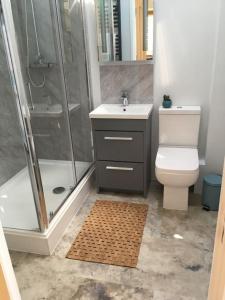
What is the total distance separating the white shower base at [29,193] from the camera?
6.72ft

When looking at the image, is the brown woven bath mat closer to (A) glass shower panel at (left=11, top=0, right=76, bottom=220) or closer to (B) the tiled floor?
(B) the tiled floor

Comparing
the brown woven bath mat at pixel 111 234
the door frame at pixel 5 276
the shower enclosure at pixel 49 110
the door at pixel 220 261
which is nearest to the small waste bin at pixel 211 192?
the brown woven bath mat at pixel 111 234

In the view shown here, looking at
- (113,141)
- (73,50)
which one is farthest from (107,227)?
(73,50)

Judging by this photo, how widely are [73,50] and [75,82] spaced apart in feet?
1.00

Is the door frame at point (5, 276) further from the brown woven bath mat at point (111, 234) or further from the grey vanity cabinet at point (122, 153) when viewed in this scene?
the grey vanity cabinet at point (122, 153)

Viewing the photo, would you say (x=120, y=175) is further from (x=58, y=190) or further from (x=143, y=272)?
(x=143, y=272)

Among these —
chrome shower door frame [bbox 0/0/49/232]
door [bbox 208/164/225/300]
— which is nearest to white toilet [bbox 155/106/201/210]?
chrome shower door frame [bbox 0/0/49/232]

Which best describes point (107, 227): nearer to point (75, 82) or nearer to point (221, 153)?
point (221, 153)

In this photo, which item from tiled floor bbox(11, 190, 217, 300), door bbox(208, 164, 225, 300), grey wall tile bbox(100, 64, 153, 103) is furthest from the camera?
grey wall tile bbox(100, 64, 153, 103)

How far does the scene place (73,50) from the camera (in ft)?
8.43

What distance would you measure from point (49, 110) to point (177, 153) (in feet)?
4.46

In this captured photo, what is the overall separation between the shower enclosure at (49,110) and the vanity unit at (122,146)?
0.34m

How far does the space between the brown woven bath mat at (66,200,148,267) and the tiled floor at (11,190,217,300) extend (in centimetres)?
5

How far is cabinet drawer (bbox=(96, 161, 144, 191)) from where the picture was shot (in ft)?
8.13
